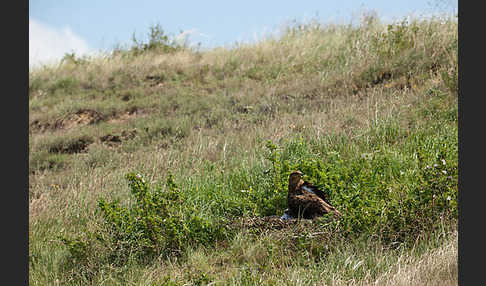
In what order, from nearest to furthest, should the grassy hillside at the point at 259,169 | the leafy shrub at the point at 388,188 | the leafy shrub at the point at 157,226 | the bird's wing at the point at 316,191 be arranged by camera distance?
1. the grassy hillside at the point at 259,169
2. the leafy shrub at the point at 388,188
3. the leafy shrub at the point at 157,226
4. the bird's wing at the point at 316,191

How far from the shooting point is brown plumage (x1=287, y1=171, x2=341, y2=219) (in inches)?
165

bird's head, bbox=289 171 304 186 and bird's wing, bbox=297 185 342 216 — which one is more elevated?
bird's head, bbox=289 171 304 186

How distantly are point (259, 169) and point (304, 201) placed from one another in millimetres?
1162

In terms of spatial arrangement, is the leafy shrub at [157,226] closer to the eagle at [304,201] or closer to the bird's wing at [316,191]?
the eagle at [304,201]

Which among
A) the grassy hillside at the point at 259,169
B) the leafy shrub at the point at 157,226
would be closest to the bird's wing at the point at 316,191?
the grassy hillside at the point at 259,169

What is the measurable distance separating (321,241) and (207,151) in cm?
309

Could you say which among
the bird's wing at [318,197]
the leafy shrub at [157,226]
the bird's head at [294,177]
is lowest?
the leafy shrub at [157,226]

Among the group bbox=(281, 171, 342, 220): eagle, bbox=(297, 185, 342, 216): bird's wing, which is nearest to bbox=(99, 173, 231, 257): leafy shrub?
bbox=(281, 171, 342, 220): eagle

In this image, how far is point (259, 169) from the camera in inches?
207

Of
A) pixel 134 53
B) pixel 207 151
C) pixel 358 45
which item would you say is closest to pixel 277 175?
pixel 207 151

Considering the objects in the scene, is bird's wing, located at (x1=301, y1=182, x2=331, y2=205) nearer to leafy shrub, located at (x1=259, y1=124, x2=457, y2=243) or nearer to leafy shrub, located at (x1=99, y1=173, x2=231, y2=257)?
leafy shrub, located at (x1=259, y1=124, x2=457, y2=243)

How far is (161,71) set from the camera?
39.9ft

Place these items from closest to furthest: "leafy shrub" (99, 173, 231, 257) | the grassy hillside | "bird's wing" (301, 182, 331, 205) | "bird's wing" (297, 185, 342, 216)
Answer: the grassy hillside
"leafy shrub" (99, 173, 231, 257)
"bird's wing" (297, 185, 342, 216)
"bird's wing" (301, 182, 331, 205)

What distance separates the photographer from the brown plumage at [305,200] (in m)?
4.19
